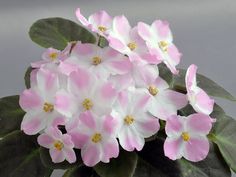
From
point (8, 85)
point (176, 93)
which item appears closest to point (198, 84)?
point (176, 93)

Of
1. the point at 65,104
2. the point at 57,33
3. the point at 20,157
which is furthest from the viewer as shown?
the point at 57,33

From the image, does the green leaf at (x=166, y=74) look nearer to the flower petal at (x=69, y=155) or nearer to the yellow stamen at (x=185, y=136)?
the yellow stamen at (x=185, y=136)

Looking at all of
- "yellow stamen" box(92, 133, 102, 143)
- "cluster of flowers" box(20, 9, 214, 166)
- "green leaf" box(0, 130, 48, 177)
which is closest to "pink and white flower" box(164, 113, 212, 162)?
"cluster of flowers" box(20, 9, 214, 166)

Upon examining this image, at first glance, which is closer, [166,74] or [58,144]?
[58,144]

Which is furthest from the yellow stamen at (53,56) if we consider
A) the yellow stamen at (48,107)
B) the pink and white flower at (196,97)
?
the pink and white flower at (196,97)

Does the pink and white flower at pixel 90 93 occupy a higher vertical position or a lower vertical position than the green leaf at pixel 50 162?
higher

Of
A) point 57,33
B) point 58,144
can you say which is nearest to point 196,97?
point 58,144

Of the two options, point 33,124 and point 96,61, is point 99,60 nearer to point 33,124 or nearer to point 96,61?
point 96,61
